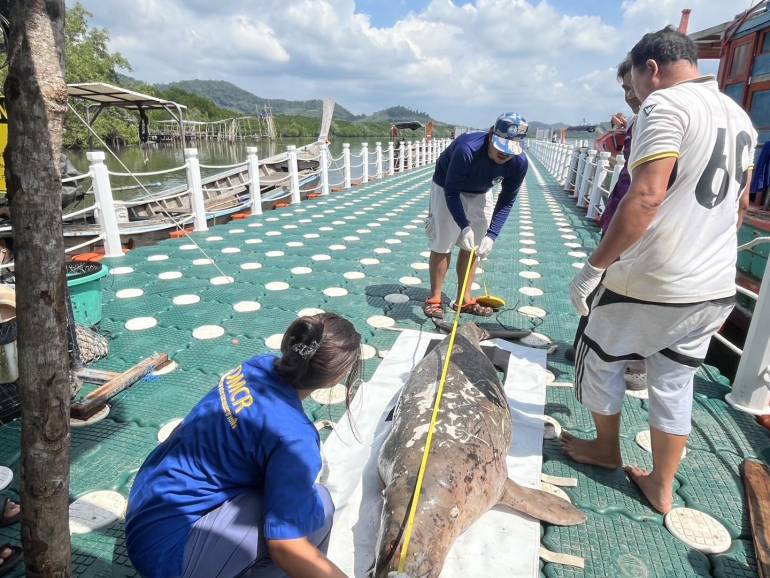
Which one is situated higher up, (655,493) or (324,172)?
(324,172)

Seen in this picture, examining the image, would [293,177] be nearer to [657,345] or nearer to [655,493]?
[657,345]

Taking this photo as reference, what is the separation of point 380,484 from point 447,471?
42cm

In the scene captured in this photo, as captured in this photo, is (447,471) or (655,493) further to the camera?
(655,493)

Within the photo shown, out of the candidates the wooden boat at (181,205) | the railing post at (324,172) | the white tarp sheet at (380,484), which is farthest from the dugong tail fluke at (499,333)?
the railing post at (324,172)

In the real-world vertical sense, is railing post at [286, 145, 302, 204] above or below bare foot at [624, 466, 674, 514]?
above

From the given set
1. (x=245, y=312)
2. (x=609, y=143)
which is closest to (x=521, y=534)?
(x=245, y=312)

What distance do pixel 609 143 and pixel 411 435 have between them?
1133 cm

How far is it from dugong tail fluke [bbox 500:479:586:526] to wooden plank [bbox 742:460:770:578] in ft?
2.17

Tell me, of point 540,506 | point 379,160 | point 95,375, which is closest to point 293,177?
point 379,160

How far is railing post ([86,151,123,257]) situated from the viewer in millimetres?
5336

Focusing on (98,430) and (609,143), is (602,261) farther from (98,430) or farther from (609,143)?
(609,143)

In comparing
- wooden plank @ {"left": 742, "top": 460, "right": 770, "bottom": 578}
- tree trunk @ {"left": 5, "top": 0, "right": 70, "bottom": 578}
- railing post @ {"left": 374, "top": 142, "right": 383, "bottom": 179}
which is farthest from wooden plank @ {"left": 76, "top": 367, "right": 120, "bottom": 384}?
railing post @ {"left": 374, "top": 142, "right": 383, "bottom": 179}

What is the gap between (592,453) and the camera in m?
2.31

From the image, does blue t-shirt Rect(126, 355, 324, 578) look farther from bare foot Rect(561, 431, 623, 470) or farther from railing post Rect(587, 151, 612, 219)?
railing post Rect(587, 151, 612, 219)
